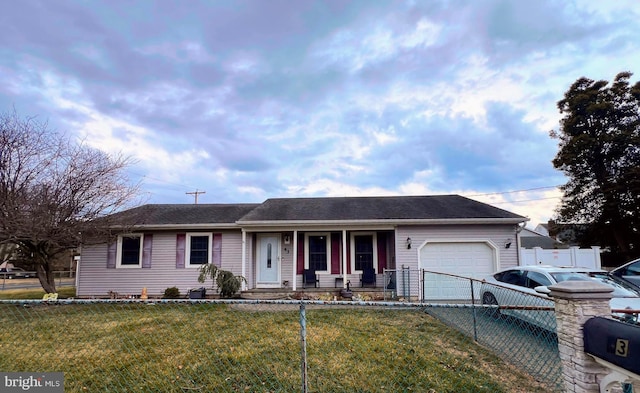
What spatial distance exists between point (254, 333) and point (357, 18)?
901cm

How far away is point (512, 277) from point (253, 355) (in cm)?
648

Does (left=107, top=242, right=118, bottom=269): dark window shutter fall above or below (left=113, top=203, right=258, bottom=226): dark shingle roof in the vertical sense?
below

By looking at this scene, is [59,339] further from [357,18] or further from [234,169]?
[234,169]

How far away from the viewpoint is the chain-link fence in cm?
408

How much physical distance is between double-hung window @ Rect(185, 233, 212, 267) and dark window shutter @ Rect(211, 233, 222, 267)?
15 cm

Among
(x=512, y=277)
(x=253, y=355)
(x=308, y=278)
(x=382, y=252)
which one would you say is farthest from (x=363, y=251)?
(x=253, y=355)

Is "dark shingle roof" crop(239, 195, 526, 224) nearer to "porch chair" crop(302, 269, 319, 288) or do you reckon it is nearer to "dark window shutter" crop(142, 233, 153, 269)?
"porch chair" crop(302, 269, 319, 288)

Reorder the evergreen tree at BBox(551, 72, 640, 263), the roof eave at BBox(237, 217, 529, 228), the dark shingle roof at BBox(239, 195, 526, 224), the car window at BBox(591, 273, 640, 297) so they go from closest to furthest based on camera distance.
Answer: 1. the car window at BBox(591, 273, 640, 297)
2. the roof eave at BBox(237, 217, 529, 228)
3. the dark shingle roof at BBox(239, 195, 526, 224)
4. the evergreen tree at BBox(551, 72, 640, 263)

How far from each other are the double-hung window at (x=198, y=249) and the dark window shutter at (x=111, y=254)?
112 inches

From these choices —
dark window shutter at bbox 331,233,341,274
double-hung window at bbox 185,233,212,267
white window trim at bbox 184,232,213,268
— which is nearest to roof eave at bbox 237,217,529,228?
dark window shutter at bbox 331,233,341,274

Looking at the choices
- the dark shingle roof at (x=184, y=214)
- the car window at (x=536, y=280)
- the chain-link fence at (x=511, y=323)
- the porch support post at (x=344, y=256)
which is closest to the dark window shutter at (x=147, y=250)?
the dark shingle roof at (x=184, y=214)

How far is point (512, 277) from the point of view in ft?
25.8

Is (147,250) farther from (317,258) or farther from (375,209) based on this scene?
(375,209)

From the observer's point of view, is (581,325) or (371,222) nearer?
(581,325)
